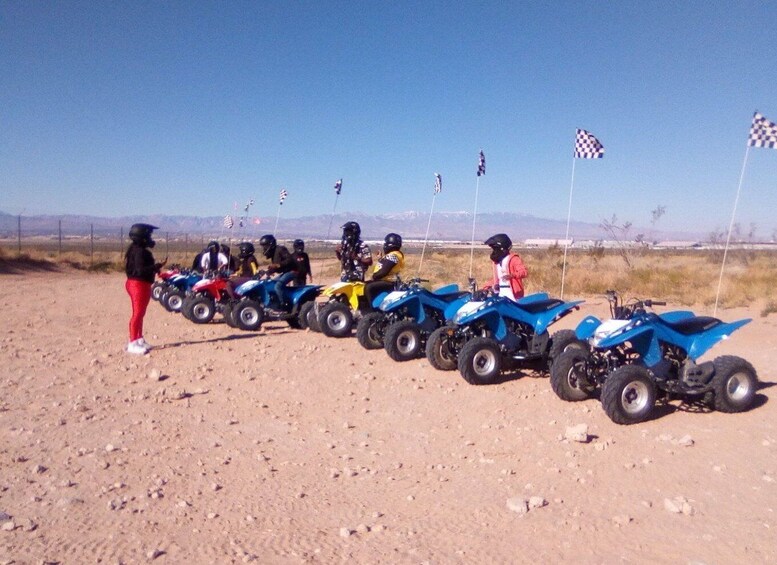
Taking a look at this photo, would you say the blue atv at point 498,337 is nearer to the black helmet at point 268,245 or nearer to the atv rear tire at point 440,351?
the atv rear tire at point 440,351

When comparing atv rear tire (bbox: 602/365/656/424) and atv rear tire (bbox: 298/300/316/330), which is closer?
atv rear tire (bbox: 602/365/656/424)

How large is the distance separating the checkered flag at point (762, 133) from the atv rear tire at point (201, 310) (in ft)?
33.5

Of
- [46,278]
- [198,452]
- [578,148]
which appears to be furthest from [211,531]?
[46,278]

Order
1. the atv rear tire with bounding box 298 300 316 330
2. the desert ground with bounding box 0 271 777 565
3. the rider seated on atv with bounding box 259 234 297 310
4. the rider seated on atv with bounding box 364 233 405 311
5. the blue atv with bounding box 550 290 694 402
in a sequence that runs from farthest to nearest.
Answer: the rider seated on atv with bounding box 259 234 297 310 < the atv rear tire with bounding box 298 300 316 330 < the rider seated on atv with bounding box 364 233 405 311 < the blue atv with bounding box 550 290 694 402 < the desert ground with bounding box 0 271 777 565

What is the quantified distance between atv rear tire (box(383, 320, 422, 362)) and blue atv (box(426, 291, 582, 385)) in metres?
0.73

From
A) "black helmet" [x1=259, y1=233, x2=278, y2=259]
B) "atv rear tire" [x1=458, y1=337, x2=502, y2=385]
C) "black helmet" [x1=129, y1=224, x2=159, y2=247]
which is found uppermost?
"black helmet" [x1=129, y1=224, x2=159, y2=247]

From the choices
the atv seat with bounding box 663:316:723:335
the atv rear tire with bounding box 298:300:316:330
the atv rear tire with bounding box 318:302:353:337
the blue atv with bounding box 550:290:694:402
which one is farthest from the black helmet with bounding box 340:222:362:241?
the atv seat with bounding box 663:316:723:335

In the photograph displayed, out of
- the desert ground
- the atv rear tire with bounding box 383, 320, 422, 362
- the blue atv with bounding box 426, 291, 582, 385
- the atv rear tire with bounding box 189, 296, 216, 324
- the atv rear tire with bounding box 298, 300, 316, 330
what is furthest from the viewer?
the atv rear tire with bounding box 189, 296, 216, 324

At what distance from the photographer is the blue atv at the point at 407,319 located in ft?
29.5

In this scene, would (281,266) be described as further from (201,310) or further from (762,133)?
(762,133)

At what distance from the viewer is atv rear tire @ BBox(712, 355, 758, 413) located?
20.8 ft

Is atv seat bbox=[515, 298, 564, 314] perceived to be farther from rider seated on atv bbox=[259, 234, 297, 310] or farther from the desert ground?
rider seated on atv bbox=[259, 234, 297, 310]

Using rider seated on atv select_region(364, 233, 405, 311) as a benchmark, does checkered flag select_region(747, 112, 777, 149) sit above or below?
above

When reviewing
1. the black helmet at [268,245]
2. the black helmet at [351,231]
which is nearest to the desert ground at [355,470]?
the black helmet at [351,231]
